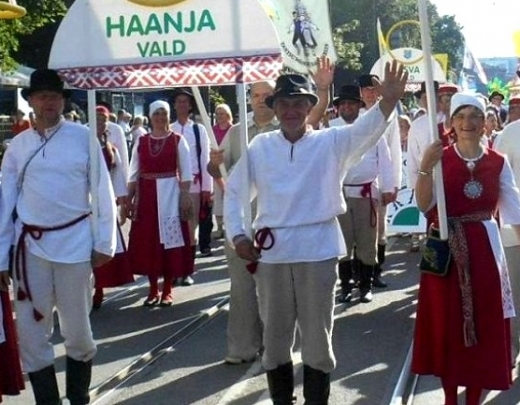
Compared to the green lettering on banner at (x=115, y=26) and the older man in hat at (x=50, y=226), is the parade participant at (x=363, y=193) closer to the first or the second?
the green lettering on banner at (x=115, y=26)

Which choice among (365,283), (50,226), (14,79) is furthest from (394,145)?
(14,79)

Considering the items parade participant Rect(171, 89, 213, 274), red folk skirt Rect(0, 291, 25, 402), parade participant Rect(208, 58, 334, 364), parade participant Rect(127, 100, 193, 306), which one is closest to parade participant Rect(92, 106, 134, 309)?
parade participant Rect(127, 100, 193, 306)

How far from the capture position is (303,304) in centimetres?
530

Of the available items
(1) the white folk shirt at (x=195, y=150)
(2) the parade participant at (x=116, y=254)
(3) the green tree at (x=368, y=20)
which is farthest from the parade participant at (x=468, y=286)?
(3) the green tree at (x=368, y=20)

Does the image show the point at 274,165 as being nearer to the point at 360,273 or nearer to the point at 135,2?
the point at 135,2

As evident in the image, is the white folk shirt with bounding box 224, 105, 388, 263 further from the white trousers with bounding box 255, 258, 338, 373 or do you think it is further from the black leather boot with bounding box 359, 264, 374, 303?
the black leather boot with bounding box 359, 264, 374, 303

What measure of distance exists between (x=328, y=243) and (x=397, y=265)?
6620mm

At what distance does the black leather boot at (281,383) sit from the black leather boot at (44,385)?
1211 mm

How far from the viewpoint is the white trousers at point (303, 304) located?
17.2 ft

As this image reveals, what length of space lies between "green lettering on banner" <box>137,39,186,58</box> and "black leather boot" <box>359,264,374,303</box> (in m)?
4.32

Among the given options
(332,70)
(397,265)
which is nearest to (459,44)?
(397,265)

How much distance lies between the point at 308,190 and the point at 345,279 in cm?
428

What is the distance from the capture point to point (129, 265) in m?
9.27

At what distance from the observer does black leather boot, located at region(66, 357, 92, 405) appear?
5699 mm
